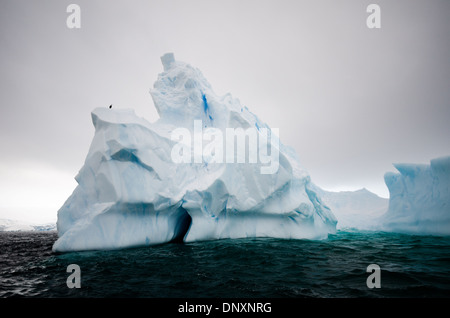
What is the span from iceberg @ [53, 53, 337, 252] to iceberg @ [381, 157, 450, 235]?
8.69 m

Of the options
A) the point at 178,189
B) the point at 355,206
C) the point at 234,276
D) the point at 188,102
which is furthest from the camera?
the point at 355,206

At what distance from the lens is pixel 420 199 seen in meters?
16.9

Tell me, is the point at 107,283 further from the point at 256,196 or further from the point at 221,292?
the point at 256,196

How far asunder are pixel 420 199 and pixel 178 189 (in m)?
19.6

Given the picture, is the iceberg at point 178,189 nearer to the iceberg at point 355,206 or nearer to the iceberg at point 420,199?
the iceberg at point 420,199

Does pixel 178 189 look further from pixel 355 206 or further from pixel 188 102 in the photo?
pixel 355 206

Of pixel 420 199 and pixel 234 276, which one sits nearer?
pixel 234 276

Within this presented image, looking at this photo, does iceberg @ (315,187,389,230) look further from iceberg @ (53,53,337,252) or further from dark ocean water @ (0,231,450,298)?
dark ocean water @ (0,231,450,298)

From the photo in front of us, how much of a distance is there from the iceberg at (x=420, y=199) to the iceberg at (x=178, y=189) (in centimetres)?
869

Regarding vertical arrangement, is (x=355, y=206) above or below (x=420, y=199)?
below

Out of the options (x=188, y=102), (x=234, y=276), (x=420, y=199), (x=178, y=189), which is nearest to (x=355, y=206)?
(x=420, y=199)

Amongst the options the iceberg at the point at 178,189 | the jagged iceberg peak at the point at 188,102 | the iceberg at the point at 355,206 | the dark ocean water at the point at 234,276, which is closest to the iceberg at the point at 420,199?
the iceberg at the point at 355,206

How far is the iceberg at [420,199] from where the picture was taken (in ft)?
48.9
